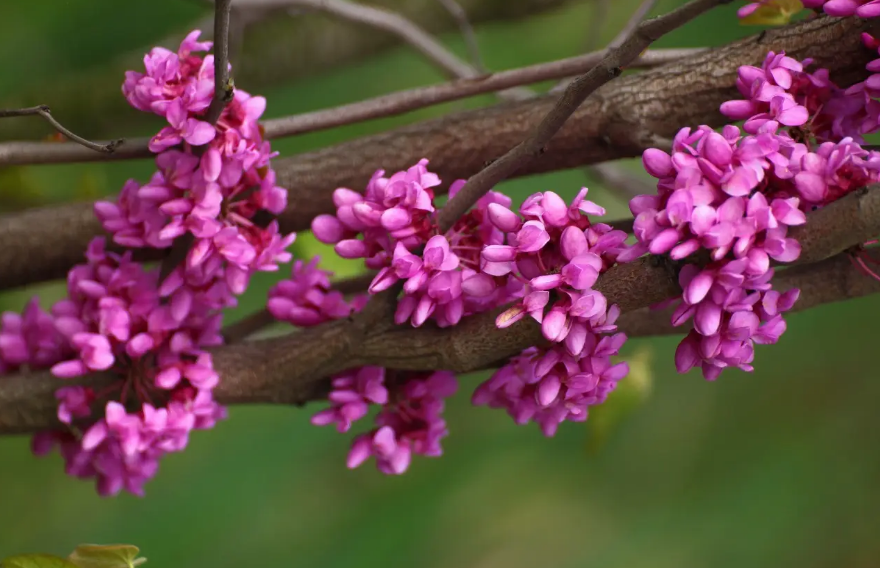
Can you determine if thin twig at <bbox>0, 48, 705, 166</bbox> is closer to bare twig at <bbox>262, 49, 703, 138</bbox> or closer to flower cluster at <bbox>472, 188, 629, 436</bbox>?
bare twig at <bbox>262, 49, 703, 138</bbox>

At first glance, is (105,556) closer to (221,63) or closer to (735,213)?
(221,63)

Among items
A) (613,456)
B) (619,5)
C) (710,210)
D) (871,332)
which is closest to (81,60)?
(619,5)

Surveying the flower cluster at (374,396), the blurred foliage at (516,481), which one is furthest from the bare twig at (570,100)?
the blurred foliage at (516,481)

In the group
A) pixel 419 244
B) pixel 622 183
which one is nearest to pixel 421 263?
pixel 419 244

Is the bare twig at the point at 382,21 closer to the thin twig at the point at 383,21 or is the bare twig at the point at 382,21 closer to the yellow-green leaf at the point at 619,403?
the thin twig at the point at 383,21

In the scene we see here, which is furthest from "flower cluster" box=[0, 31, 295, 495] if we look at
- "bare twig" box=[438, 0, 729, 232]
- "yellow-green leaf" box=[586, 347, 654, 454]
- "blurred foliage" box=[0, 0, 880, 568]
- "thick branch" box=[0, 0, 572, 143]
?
"blurred foliage" box=[0, 0, 880, 568]
